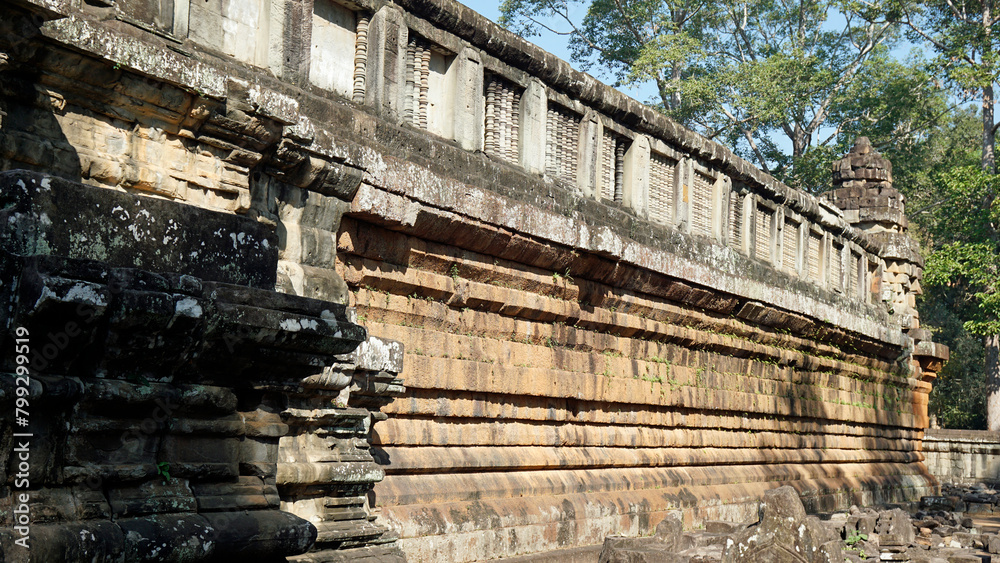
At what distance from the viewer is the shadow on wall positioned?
13.3 ft

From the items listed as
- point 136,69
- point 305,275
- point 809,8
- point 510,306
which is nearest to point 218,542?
point 136,69

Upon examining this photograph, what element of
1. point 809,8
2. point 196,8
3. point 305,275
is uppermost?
point 809,8

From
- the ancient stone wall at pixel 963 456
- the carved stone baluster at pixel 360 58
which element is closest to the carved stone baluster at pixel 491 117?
the carved stone baluster at pixel 360 58

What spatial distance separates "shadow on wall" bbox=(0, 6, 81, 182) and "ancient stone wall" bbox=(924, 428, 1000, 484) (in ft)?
81.2

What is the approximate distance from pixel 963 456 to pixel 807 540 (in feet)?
67.7

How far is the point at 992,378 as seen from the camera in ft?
98.9

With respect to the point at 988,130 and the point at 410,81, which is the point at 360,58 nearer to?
the point at 410,81

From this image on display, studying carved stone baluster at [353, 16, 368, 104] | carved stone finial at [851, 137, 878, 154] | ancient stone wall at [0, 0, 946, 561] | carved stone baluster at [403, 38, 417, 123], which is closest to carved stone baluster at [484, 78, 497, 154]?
ancient stone wall at [0, 0, 946, 561]

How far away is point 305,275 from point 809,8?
30.7 meters

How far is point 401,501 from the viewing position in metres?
6.83

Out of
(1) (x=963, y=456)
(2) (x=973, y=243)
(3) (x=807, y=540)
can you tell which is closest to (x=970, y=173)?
(2) (x=973, y=243)

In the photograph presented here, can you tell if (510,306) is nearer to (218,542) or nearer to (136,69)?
A: (136,69)

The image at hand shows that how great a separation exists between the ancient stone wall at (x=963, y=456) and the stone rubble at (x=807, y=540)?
9.44 m

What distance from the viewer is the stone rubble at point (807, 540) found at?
287 inches
